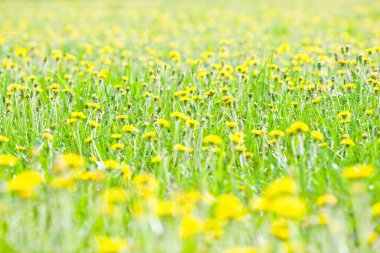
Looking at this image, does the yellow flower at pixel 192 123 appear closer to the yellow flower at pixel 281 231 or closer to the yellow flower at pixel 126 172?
the yellow flower at pixel 126 172

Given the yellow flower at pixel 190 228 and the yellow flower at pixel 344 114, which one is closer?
the yellow flower at pixel 190 228

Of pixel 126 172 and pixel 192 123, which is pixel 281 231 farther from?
pixel 192 123

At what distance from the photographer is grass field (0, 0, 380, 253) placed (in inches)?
68.3

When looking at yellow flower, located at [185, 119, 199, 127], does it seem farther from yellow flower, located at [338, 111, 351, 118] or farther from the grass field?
yellow flower, located at [338, 111, 351, 118]

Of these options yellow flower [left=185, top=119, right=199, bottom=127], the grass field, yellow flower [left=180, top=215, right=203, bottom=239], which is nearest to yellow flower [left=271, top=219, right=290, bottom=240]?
the grass field

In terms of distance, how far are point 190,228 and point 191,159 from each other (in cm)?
121

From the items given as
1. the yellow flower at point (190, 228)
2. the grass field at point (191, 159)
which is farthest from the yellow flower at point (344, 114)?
the yellow flower at point (190, 228)

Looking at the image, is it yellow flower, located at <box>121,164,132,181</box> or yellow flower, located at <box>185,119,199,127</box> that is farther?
yellow flower, located at <box>185,119,199,127</box>

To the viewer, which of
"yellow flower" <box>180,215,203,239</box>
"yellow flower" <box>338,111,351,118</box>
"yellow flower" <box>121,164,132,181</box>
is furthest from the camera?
"yellow flower" <box>338,111,351,118</box>

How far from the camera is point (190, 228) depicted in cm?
158

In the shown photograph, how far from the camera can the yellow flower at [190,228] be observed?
1.56 metres

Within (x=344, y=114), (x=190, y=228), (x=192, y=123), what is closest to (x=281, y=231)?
(x=190, y=228)

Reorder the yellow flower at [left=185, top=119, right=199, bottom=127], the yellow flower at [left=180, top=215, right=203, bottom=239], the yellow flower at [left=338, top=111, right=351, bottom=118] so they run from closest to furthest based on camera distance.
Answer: the yellow flower at [left=180, top=215, right=203, bottom=239] → the yellow flower at [left=185, top=119, right=199, bottom=127] → the yellow flower at [left=338, top=111, right=351, bottom=118]

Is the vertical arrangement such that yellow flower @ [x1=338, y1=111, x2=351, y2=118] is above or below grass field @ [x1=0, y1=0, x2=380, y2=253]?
above
